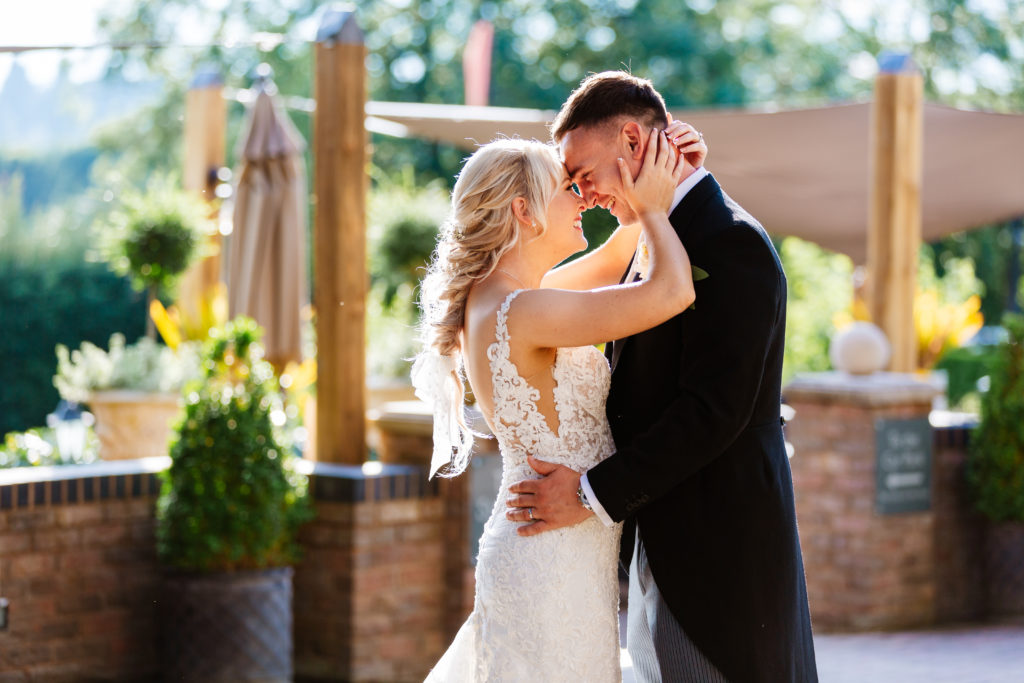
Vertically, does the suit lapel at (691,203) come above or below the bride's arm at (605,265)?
above

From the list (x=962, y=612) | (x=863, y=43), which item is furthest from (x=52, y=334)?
(x=863, y=43)

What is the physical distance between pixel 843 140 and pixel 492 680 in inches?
256

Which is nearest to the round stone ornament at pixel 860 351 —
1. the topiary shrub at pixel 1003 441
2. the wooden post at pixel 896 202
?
the wooden post at pixel 896 202

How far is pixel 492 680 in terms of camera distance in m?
2.67

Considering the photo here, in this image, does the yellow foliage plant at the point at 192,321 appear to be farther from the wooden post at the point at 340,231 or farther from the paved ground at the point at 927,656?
the paved ground at the point at 927,656

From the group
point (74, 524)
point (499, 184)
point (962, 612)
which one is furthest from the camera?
point (962, 612)

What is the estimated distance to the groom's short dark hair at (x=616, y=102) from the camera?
8.32 ft

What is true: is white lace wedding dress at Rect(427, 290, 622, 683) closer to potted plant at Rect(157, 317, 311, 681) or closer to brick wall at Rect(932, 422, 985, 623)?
potted plant at Rect(157, 317, 311, 681)

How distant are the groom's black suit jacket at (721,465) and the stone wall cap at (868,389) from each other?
161 inches

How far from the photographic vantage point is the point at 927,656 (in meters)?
5.84

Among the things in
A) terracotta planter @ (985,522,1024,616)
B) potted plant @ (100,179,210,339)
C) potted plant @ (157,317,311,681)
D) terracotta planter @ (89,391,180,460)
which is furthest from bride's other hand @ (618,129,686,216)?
potted plant @ (100,179,210,339)

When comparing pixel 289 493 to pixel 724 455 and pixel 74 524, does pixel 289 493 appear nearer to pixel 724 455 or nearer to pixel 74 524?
pixel 74 524

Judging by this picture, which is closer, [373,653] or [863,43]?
[373,653]

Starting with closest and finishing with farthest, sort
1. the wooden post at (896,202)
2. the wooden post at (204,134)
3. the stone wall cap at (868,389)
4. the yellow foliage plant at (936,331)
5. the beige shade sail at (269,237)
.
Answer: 1. the stone wall cap at (868,389)
2. the wooden post at (896,202)
3. the beige shade sail at (269,237)
4. the wooden post at (204,134)
5. the yellow foliage plant at (936,331)
